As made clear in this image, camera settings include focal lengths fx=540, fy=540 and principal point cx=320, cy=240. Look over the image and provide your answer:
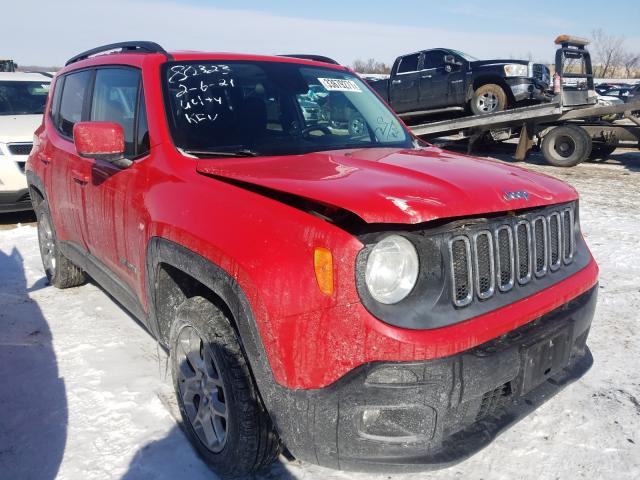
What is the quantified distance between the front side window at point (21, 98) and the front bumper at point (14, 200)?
6.33 ft

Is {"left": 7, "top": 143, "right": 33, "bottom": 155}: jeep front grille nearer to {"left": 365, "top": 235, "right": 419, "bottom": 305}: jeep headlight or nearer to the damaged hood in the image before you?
the damaged hood

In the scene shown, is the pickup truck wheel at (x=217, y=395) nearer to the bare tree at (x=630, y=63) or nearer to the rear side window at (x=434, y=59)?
the rear side window at (x=434, y=59)

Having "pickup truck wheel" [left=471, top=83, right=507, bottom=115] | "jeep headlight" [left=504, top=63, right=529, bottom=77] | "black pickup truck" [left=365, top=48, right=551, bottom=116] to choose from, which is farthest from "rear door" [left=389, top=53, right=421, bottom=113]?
"jeep headlight" [left=504, top=63, right=529, bottom=77]

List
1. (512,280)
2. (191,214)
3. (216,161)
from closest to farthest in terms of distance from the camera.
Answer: (512,280)
(191,214)
(216,161)

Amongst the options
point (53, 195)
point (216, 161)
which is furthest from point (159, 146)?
point (53, 195)

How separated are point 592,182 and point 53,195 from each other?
8852mm

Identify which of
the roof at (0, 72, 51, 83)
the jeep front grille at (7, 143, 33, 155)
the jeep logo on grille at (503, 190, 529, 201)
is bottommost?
the jeep logo on grille at (503, 190, 529, 201)

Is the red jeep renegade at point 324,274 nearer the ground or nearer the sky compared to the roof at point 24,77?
nearer the ground

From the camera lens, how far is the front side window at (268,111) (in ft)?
9.00

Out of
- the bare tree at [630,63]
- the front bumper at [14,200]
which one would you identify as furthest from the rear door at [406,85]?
the bare tree at [630,63]

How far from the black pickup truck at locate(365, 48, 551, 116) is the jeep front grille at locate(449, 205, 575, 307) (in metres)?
10.1

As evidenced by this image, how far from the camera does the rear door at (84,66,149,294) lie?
2.81 metres

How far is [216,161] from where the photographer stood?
2498 mm

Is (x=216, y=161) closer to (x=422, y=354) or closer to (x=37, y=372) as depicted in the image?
(x=422, y=354)
